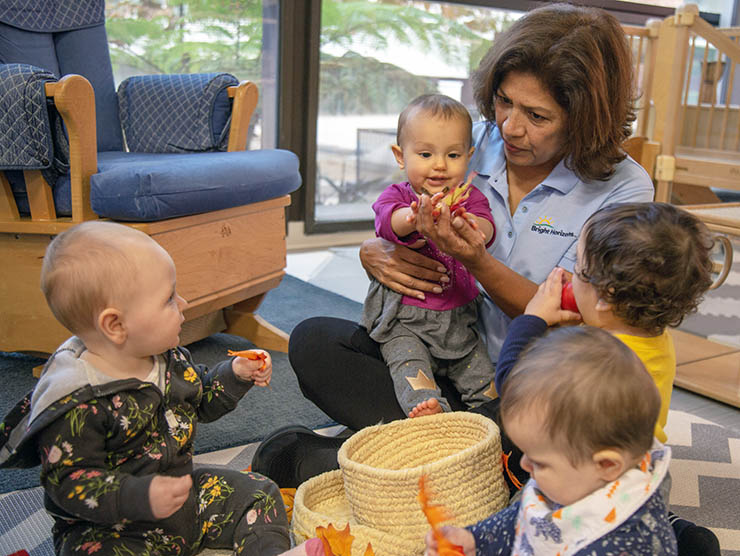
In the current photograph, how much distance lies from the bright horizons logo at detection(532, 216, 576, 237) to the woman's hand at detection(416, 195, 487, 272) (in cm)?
19

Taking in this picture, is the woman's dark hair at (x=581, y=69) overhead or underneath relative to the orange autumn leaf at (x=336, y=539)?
overhead

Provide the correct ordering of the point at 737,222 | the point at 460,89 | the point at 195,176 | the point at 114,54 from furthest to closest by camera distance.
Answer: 1. the point at 460,89
2. the point at 114,54
3. the point at 737,222
4. the point at 195,176

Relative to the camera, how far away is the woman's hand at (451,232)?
1.27 meters

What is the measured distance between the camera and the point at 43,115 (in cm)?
170

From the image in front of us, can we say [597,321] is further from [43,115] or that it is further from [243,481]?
[43,115]

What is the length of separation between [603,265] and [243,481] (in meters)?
0.67

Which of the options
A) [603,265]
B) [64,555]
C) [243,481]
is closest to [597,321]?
[603,265]

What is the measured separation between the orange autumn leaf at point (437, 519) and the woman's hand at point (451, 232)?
0.39 metres

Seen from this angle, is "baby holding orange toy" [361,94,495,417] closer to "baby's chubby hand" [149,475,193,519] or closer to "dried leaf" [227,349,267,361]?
"dried leaf" [227,349,267,361]

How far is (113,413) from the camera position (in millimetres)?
1059

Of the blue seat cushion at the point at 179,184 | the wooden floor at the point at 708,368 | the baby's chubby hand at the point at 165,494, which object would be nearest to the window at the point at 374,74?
the blue seat cushion at the point at 179,184

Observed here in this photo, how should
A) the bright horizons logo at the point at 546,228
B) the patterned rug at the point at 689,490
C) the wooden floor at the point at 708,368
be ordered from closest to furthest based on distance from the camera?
the patterned rug at the point at 689,490, the bright horizons logo at the point at 546,228, the wooden floor at the point at 708,368

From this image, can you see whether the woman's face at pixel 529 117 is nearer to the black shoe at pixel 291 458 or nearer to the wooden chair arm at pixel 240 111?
the black shoe at pixel 291 458

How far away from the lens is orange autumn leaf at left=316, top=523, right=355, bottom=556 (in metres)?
1.15
